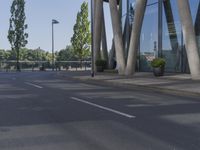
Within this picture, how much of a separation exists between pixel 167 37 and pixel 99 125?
2694 centimetres

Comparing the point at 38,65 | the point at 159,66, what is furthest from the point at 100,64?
the point at 38,65

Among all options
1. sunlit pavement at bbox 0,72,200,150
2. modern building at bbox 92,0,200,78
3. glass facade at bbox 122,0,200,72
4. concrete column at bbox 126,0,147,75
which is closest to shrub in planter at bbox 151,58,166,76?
modern building at bbox 92,0,200,78

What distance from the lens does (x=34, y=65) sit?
254 feet

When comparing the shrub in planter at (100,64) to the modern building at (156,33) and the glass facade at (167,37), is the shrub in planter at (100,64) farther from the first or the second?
the glass facade at (167,37)

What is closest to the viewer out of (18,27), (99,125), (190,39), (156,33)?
(99,125)

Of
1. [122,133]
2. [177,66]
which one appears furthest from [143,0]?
[122,133]

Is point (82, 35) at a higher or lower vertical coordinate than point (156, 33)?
higher

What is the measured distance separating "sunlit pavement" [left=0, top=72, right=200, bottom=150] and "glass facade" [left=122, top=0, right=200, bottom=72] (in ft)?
61.2

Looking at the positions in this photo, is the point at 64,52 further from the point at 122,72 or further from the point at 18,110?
the point at 18,110

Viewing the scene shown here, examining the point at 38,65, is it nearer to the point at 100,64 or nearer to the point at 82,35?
the point at 82,35

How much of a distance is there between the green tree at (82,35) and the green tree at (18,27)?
27.3ft

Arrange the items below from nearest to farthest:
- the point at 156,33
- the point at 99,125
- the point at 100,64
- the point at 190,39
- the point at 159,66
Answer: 1. the point at 99,125
2. the point at 190,39
3. the point at 159,66
4. the point at 156,33
5. the point at 100,64

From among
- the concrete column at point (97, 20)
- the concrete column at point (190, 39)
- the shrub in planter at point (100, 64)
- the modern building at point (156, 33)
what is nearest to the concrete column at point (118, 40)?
the modern building at point (156, 33)

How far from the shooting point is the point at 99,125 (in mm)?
10570
